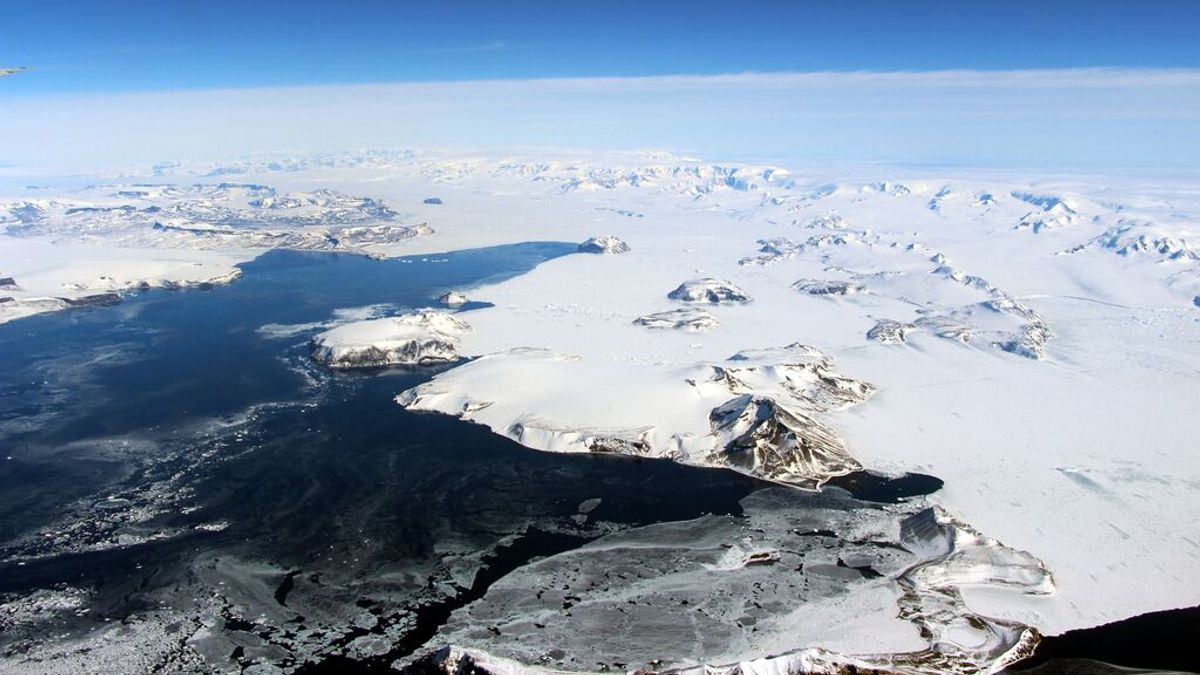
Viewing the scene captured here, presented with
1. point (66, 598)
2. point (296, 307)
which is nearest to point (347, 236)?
point (296, 307)

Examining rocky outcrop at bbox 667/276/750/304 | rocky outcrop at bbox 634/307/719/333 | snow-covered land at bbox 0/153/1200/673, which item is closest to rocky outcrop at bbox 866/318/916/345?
snow-covered land at bbox 0/153/1200/673

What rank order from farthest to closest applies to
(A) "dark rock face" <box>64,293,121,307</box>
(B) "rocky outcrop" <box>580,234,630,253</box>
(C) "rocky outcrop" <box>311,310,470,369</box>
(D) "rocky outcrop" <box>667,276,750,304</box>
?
(B) "rocky outcrop" <box>580,234,630,253</box> → (D) "rocky outcrop" <box>667,276,750,304</box> → (A) "dark rock face" <box>64,293,121,307</box> → (C) "rocky outcrop" <box>311,310,470,369</box>

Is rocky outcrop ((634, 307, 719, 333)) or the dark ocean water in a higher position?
rocky outcrop ((634, 307, 719, 333))

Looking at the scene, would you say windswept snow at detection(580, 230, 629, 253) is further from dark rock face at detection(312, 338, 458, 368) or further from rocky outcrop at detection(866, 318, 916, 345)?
dark rock face at detection(312, 338, 458, 368)

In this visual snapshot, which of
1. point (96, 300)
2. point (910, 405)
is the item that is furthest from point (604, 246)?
point (910, 405)

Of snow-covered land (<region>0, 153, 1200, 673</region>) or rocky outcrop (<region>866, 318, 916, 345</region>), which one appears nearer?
snow-covered land (<region>0, 153, 1200, 673</region>)

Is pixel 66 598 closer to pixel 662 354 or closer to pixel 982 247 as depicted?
pixel 662 354
